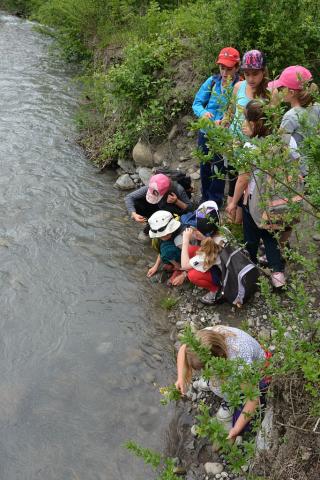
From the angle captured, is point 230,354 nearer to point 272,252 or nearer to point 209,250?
point 209,250

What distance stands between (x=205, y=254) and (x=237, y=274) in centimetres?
41

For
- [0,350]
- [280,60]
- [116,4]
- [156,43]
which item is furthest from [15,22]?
[0,350]

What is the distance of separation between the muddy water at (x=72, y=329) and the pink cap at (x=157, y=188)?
992mm

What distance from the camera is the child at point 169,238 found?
18.8 ft

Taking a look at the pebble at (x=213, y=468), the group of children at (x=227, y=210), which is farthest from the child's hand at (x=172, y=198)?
the pebble at (x=213, y=468)

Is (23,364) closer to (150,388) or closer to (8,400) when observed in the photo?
(8,400)

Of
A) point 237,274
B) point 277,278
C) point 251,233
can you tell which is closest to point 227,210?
point 251,233

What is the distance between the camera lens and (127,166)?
8.84 meters

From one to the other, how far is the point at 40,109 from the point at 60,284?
670cm

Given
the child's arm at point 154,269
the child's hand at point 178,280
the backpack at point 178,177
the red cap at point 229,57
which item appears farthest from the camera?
the backpack at point 178,177

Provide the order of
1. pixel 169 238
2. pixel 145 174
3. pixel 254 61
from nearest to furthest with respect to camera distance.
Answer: pixel 254 61, pixel 169 238, pixel 145 174

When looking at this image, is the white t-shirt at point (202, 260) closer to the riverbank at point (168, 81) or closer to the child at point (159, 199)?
the riverbank at point (168, 81)

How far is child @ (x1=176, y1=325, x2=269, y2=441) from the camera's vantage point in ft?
11.6

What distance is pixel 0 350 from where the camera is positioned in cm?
517
